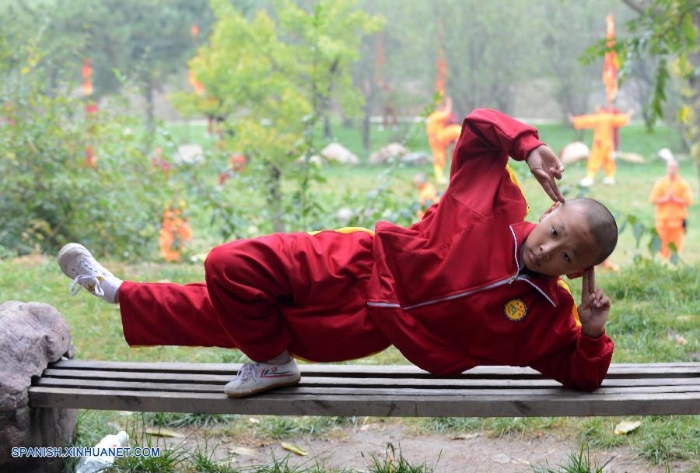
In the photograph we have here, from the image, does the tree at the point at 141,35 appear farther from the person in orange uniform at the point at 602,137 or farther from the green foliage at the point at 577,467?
the green foliage at the point at 577,467

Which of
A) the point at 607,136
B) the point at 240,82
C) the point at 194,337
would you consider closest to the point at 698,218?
the point at 607,136

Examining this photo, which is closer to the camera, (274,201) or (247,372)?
(247,372)

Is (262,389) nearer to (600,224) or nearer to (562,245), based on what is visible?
(562,245)

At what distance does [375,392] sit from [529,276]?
2.10 ft

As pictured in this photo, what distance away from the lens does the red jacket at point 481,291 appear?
2836mm

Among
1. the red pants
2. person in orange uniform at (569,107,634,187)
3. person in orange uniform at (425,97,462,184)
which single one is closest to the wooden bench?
the red pants

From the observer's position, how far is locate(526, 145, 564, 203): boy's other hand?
270 centimetres

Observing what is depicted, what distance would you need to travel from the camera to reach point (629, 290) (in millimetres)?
5289

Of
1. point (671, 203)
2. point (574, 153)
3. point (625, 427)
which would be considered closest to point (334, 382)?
point (625, 427)

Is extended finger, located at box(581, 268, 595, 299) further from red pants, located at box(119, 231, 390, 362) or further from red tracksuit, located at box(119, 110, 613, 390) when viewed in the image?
red pants, located at box(119, 231, 390, 362)

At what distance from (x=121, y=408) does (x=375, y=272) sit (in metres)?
0.98

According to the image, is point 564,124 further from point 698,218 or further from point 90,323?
point 90,323

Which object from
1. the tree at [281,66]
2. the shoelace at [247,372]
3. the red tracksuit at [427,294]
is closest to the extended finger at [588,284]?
the red tracksuit at [427,294]

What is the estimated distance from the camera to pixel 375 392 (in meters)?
2.93
